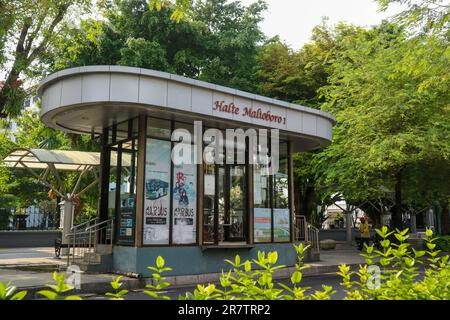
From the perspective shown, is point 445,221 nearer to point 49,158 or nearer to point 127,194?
point 127,194

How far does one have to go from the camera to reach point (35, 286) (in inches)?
339

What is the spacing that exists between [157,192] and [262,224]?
3.51 m

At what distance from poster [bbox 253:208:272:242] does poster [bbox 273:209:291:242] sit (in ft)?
0.72

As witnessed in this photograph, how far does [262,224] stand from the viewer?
13016mm

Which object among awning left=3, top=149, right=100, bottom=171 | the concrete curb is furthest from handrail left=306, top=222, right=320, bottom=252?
awning left=3, top=149, right=100, bottom=171

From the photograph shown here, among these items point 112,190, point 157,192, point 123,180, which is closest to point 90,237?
point 112,190

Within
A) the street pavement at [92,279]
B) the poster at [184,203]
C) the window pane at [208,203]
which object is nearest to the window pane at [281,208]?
the street pavement at [92,279]

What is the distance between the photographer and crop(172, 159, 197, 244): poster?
36.9 feet

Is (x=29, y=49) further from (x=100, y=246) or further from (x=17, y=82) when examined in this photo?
(x=100, y=246)

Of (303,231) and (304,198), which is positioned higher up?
(304,198)

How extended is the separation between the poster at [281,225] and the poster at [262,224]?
0.72 feet

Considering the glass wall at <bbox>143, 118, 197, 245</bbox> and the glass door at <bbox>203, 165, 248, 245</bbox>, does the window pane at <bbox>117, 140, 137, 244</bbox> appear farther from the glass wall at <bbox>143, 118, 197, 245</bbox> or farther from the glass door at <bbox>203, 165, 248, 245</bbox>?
the glass door at <bbox>203, 165, 248, 245</bbox>

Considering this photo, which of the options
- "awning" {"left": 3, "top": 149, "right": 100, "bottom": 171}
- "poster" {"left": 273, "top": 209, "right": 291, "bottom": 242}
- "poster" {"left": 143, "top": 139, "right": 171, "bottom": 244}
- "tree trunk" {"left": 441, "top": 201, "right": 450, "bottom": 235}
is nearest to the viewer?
"poster" {"left": 143, "top": 139, "right": 171, "bottom": 244}

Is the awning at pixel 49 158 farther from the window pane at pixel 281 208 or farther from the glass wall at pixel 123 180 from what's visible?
the window pane at pixel 281 208
